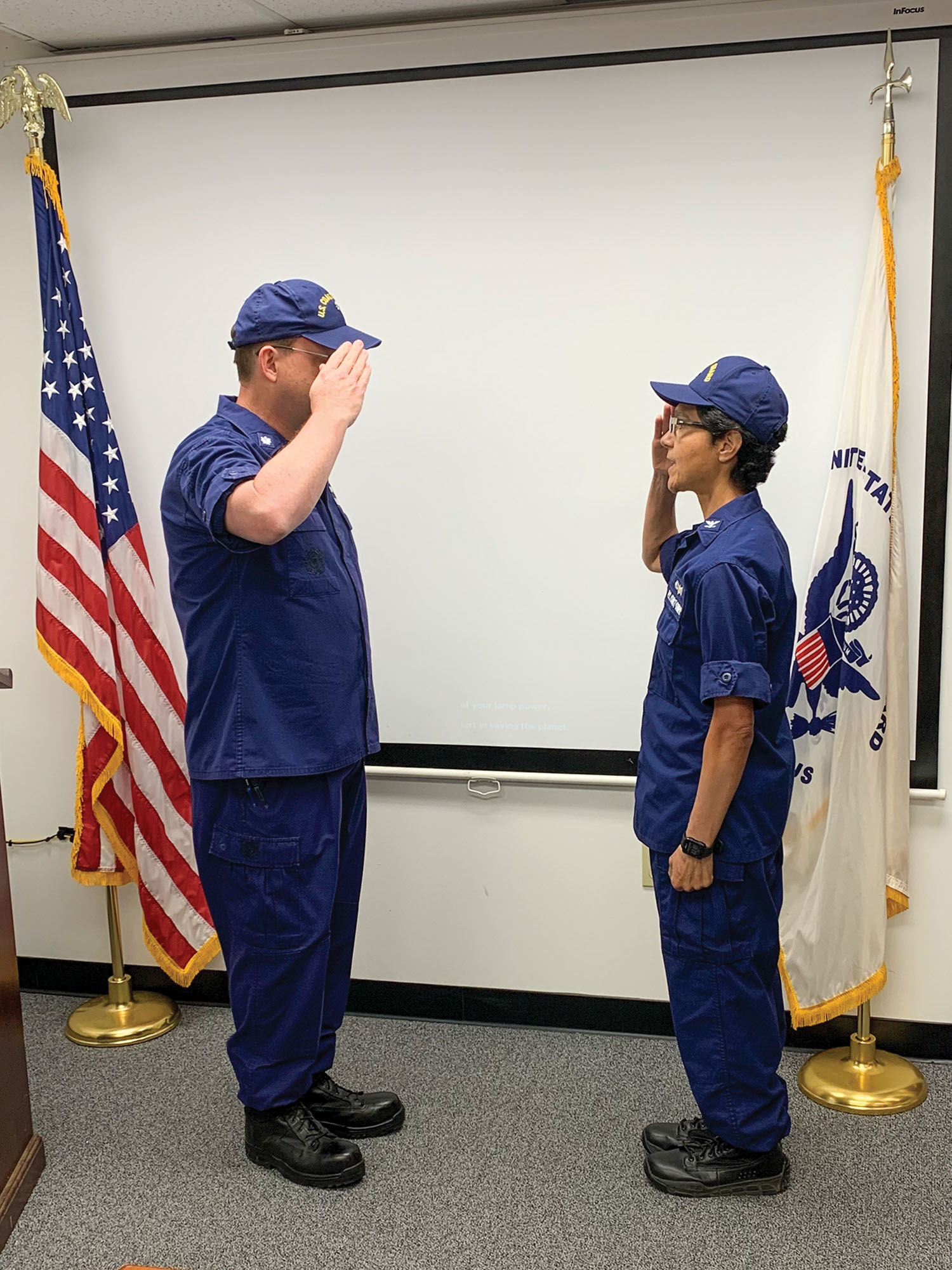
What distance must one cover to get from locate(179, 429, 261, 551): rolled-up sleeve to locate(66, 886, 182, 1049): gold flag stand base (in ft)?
4.45

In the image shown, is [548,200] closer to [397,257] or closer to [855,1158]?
[397,257]

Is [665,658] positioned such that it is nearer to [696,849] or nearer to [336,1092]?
[696,849]

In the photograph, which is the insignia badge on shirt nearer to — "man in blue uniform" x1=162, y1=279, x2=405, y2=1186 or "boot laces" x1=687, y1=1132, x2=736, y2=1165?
"man in blue uniform" x1=162, y1=279, x2=405, y2=1186

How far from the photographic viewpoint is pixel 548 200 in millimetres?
2572

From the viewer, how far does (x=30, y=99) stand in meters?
2.55

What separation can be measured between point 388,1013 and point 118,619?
50.3 inches

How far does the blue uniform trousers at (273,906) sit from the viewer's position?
2.13m

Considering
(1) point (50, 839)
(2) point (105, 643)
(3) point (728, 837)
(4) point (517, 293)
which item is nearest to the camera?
(3) point (728, 837)

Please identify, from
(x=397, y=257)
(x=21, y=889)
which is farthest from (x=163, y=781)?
(x=397, y=257)

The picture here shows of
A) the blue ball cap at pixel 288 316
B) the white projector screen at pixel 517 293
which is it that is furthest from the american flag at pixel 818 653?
the blue ball cap at pixel 288 316

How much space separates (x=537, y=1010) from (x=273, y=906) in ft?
3.41

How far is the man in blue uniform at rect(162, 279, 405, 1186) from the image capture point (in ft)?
6.86

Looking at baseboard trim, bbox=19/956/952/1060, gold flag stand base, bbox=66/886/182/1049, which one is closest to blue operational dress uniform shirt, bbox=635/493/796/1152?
baseboard trim, bbox=19/956/952/1060

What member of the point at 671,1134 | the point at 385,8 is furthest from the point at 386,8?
the point at 671,1134
